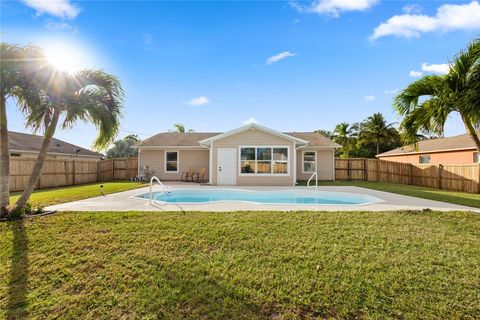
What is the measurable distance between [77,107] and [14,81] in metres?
1.46

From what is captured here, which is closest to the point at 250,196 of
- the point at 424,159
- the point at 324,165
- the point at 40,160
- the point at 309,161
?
the point at 40,160

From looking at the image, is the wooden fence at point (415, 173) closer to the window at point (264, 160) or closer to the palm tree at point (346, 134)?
the window at point (264, 160)

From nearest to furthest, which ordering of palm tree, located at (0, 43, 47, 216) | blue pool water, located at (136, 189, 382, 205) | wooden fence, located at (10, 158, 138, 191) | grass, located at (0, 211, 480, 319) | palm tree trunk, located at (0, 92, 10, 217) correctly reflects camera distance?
grass, located at (0, 211, 480, 319) → palm tree, located at (0, 43, 47, 216) → palm tree trunk, located at (0, 92, 10, 217) → blue pool water, located at (136, 189, 382, 205) → wooden fence, located at (10, 158, 138, 191)

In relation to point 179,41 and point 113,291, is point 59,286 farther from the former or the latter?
point 179,41

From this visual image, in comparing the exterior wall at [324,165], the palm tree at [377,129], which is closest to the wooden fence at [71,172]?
the exterior wall at [324,165]

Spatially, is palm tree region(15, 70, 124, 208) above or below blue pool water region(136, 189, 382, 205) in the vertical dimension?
above

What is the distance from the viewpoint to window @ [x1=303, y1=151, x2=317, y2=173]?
1901cm

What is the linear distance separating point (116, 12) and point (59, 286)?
10.3 m

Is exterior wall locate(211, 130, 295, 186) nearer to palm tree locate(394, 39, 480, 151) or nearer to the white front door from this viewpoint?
the white front door

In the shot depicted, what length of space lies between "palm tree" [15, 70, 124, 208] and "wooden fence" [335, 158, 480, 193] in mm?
17965

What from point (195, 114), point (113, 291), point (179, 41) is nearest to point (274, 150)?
point (179, 41)

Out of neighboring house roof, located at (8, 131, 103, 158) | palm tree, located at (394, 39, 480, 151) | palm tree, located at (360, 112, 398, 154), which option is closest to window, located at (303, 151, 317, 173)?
palm tree, located at (394, 39, 480, 151)

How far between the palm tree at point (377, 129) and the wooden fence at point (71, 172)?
105 feet

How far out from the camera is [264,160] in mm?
14820
